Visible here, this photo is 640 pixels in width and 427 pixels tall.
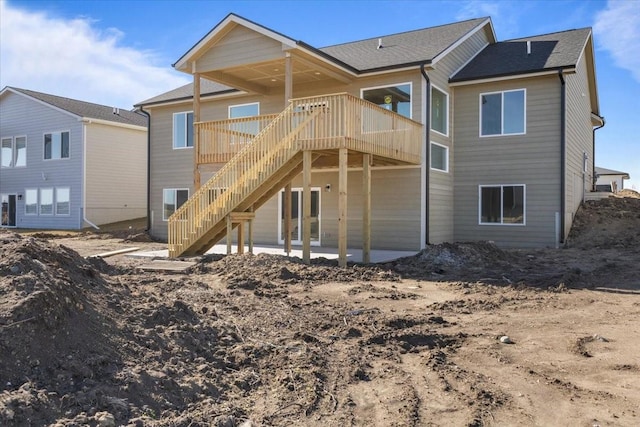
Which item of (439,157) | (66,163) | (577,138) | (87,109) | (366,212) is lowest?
(366,212)

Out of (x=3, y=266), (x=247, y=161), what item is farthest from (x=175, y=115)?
(x=3, y=266)

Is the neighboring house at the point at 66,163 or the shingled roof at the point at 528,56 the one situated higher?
the shingled roof at the point at 528,56

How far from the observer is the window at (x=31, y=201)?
27031mm

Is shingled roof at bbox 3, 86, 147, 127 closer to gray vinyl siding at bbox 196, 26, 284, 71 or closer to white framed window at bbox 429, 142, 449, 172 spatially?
gray vinyl siding at bbox 196, 26, 284, 71

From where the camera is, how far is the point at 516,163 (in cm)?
1670

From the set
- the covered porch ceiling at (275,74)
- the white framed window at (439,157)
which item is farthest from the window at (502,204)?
the covered porch ceiling at (275,74)

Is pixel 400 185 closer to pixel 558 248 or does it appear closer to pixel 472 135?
pixel 472 135

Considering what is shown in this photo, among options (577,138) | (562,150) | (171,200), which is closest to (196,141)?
(171,200)

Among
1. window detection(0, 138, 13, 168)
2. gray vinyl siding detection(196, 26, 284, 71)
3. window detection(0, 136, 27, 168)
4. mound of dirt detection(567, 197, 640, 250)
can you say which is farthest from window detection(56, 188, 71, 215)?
mound of dirt detection(567, 197, 640, 250)

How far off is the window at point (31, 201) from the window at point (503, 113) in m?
22.6

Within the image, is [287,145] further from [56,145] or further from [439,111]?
[56,145]

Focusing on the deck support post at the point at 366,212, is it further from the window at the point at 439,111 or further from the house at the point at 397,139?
the window at the point at 439,111

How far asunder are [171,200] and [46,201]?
9874 millimetres

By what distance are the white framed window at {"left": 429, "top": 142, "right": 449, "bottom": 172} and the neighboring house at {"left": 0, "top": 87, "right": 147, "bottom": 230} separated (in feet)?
57.2
